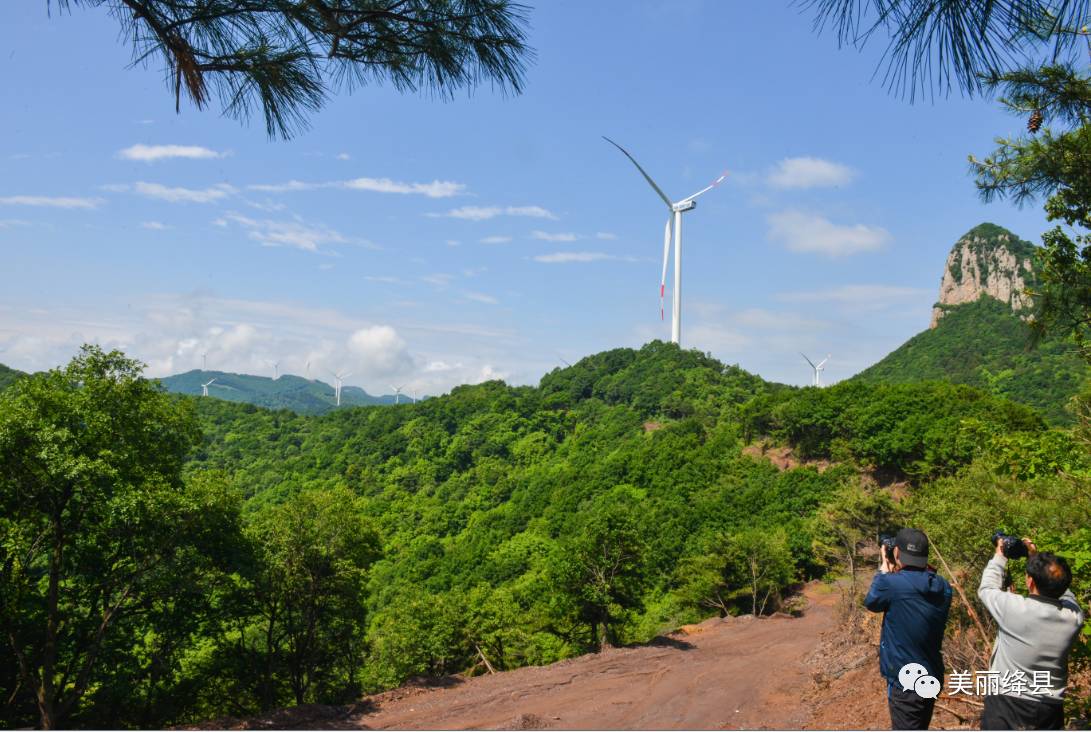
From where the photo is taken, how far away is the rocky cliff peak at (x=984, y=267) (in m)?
87.8

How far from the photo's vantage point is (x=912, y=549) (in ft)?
12.1

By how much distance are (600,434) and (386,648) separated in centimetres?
4523

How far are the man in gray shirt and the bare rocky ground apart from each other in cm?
858

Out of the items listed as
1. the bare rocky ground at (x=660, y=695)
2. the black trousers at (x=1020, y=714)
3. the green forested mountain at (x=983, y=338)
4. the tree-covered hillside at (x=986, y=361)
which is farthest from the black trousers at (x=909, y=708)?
the green forested mountain at (x=983, y=338)

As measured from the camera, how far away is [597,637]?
24.5 m

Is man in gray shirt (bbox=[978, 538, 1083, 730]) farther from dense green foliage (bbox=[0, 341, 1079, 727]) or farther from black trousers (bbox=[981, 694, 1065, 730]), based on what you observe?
dense green foliage (bbox=[0, 341, 1079, 727])

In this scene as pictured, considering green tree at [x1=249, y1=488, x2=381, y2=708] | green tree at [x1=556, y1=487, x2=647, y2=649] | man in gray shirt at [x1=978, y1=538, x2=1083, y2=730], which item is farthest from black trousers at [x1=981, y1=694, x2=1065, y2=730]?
green tree at [x1=556, y1=487, x2=647, y2=649]

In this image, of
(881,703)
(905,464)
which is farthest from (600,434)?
(881,703)

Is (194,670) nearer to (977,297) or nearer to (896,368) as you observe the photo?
(896,368)

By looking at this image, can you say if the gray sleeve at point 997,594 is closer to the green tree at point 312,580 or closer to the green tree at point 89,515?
the green tree at point 89,515

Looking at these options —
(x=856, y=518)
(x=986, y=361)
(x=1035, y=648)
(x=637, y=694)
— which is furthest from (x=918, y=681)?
(x=986, y=361)

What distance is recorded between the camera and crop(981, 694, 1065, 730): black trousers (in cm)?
324

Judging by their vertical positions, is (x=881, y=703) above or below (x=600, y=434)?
below

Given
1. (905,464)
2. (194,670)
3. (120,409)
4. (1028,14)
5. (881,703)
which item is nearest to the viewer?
(1028,14)
